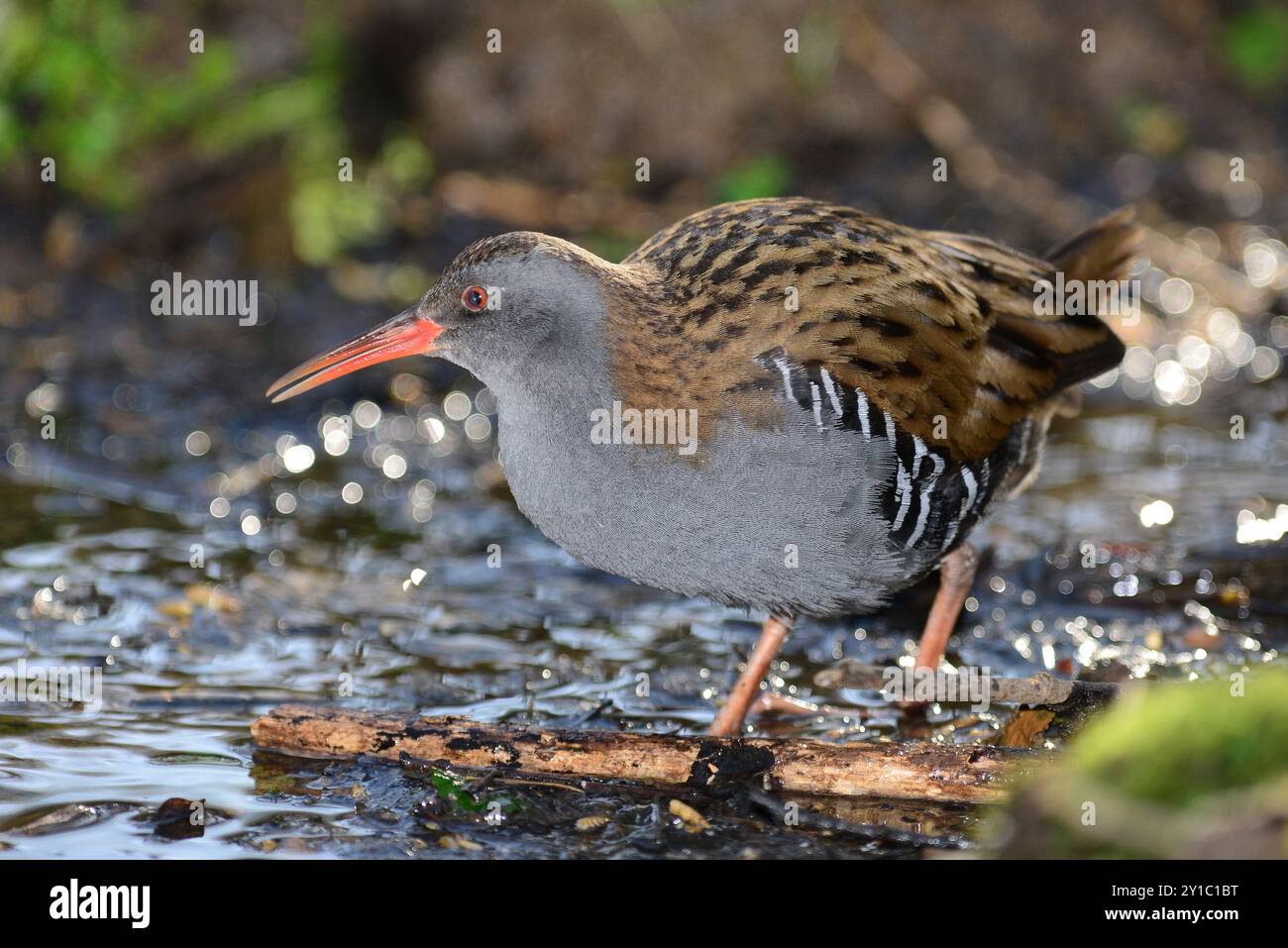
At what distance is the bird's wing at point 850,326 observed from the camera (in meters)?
4.62

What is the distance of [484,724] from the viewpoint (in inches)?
186

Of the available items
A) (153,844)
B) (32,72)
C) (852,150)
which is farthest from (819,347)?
(32,72)

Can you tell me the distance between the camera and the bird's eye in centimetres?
474

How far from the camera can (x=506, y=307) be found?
15.5 feet

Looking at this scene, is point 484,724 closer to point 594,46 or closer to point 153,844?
point 153,844

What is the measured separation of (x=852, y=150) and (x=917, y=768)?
6.30 metres
